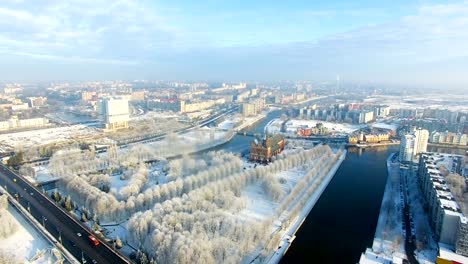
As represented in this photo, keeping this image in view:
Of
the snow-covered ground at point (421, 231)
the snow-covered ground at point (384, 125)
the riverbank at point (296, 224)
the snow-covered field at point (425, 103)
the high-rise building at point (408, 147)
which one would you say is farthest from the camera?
the snow-covered field at point (425, 103)

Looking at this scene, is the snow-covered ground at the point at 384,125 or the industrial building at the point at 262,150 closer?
the industrial building at the point at 262,150

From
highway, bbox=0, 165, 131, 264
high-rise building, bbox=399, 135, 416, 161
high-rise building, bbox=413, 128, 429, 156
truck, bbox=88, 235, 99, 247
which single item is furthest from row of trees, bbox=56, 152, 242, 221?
high-rise building, bbox=413, 128, 429, 156

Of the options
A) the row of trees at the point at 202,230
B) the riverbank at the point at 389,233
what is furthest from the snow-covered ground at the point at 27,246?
the riverbank at the point at 389,233

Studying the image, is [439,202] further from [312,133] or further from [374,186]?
[312,133]

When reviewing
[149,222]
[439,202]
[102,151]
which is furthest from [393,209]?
[102,151]

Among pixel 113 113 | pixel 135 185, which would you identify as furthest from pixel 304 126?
pixel 135 185

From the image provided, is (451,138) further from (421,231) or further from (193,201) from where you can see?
(193,201)

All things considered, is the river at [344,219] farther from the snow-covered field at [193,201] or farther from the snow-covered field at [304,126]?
the snow-covered field at [304,126]
